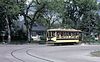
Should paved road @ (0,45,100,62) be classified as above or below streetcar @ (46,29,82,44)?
below

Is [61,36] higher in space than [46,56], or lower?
higher

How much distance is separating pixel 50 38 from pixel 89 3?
118ft

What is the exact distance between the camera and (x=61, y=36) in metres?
60.5

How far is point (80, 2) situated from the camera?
301 ft

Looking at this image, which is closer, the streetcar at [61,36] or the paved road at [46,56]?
the paved road at [46,56]

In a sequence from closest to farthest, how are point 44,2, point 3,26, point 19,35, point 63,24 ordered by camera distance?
point 44,2, point 3,26, point 19,35, point 63,24

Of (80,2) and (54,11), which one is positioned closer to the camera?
(54,11)

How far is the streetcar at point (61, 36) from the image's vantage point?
59344 mm

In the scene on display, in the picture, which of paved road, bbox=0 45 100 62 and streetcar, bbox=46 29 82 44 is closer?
paved road, bbox=0 45 100 62

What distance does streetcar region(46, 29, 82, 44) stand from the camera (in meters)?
59.3

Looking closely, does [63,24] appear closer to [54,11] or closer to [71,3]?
[71,3]

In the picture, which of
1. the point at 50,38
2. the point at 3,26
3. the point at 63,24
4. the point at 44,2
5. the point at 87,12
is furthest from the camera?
the point at 87,12

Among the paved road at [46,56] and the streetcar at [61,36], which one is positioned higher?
the streetcar at [61,36]

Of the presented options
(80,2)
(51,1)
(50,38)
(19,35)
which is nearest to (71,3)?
(80,2)
